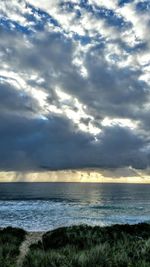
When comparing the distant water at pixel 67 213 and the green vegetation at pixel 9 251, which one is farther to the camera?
the distant water at pixel 67 213

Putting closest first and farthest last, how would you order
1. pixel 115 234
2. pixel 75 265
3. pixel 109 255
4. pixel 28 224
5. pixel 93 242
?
pixel 75 265 → pixel 109 255 → pixel 93 242 → pixel 115 234 → pixel 28 224

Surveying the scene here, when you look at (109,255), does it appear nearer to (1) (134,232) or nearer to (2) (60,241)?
(2) (60,241)

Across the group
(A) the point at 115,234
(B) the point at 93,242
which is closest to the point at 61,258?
(B) the point at 93,242

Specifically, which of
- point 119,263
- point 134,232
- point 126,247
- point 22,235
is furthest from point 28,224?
point 119,263

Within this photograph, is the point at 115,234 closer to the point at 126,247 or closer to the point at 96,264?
the point at 126,247

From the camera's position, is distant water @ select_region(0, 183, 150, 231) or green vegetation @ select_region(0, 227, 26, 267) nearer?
green vegetation @ select_region(0, 227, 26, 267)

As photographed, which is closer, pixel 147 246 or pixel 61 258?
pixel 61 258

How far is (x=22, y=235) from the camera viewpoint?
86.4 feet

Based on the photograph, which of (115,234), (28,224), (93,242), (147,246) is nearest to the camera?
(147,246)

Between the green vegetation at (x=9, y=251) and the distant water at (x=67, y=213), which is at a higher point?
the distant water at (x=67, y=213)

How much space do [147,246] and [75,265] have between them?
4213 millimetres

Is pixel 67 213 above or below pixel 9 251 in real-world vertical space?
above

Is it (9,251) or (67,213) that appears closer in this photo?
(9,251)

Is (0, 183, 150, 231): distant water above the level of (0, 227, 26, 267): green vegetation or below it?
above
